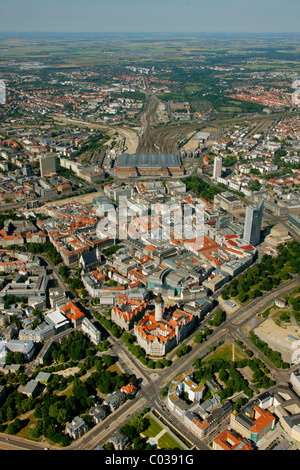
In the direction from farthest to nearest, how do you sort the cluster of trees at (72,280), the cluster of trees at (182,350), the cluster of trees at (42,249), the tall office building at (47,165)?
the tall office building at (47,165) < the cluster of trees at (42,249) < the cluster of trees at (72,280) < the cluster of trees at (182,350)

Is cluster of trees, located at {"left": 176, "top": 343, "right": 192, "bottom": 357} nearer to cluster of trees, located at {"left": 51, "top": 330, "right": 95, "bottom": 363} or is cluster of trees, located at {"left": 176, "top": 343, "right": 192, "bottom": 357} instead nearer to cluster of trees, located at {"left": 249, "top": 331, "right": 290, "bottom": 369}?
cluster of trees, located at {"left": 249, "top": 331, "right": 290, "bottom": 369}

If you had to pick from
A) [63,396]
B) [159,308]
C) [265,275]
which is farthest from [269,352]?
[63,396]

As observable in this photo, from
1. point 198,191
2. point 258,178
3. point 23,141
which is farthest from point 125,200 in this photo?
point 23,141

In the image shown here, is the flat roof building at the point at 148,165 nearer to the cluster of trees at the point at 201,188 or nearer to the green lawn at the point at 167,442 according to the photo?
the cluster of trees at the point at 201,188

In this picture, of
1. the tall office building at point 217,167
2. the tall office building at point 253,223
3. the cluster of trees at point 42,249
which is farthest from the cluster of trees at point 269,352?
the tall office building at point 217,167

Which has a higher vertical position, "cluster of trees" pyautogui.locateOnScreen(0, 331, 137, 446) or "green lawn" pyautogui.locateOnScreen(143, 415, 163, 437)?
"cluster of trees" pyautogui.locateOnScreen(0, 331, 137, 446)

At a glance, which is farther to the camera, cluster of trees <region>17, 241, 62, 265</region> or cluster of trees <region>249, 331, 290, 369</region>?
cluster of trees <region>17, 241, 62, 265</region>

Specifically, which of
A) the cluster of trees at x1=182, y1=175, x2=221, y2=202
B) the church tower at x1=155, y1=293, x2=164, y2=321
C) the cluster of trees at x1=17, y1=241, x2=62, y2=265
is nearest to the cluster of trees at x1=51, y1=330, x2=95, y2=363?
the church tower at x1=155, y1=293, x2=164, y2=321

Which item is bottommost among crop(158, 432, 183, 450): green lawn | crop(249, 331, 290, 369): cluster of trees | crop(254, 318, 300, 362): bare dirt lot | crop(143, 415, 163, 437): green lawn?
crop(143, 415, 163, 437): green lawn
